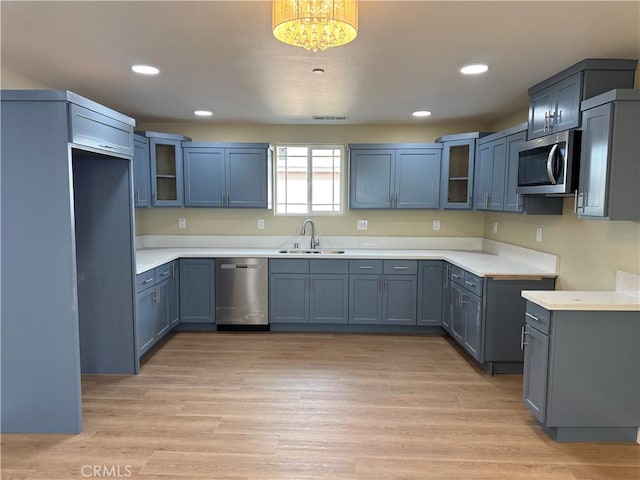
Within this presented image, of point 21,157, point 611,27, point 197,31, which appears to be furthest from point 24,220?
point 611,27

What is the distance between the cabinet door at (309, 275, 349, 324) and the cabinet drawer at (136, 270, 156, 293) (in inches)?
65.0

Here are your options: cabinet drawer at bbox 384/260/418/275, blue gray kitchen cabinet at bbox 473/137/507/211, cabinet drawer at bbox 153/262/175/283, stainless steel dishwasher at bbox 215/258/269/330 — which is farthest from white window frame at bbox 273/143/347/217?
blue gray kitchen cabinet at bbox 473/137/507/211

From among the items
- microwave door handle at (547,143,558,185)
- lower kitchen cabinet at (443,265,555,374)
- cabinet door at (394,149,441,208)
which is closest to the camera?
microwave door handle at (547,143,558,185)

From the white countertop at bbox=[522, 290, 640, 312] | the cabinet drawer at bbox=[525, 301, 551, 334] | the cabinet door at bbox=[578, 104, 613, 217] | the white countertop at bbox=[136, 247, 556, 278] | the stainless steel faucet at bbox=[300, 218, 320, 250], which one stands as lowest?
the cabinet drawer at bbox=[525, 301, 551, 334]

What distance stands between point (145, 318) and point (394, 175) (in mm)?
3055

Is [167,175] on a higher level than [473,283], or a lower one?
higher

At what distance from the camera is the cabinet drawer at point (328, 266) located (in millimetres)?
4551

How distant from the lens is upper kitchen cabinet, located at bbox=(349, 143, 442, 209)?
474 cm

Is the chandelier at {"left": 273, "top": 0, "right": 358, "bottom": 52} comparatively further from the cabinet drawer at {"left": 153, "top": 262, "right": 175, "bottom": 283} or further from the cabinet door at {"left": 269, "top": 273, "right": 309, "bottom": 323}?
the cabinet door at {"left": 269, "top": 273, "right": 309, "bottom": 323}

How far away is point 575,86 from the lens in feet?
8.91

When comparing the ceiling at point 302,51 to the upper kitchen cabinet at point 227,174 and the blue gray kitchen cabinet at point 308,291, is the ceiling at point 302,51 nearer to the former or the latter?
the upper kitchen cabinet at point 227,174

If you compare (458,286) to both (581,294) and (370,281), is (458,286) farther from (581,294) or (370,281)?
Result: (581,294)

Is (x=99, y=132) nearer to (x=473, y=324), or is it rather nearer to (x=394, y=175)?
(x=394, y=175)

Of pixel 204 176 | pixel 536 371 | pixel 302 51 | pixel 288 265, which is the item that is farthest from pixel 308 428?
pixel 204 176
